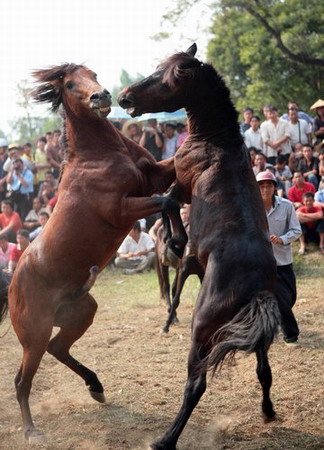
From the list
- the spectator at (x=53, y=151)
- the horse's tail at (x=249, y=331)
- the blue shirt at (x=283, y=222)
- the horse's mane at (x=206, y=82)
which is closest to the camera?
the horse's tail at (x=249, y=331)

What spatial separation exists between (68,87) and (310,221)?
775 cm

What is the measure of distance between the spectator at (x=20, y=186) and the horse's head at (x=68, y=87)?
9932mm

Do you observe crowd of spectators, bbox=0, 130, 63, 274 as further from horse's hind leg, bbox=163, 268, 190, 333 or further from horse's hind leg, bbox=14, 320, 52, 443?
horse's hind leg, bbox=14, 320, 52, 443

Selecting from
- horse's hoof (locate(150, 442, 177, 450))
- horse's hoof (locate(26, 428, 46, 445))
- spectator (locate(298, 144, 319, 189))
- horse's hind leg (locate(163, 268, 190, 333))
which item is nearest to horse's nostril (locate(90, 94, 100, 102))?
horse's hoof (locate(150, 442, 177, 450))

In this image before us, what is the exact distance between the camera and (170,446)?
5.32m

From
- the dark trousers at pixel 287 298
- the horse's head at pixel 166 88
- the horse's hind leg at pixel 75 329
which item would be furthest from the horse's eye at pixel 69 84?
the dark trousers at pixel 287 298

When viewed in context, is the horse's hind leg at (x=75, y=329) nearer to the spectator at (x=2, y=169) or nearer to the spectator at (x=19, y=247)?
the spectator at (x=19, y=247)

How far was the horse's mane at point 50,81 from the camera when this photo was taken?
6301mm

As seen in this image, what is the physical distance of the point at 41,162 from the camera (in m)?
17.3

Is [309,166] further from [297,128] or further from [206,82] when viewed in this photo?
[206,82]

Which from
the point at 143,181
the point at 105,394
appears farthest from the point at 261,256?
the point at 105,394

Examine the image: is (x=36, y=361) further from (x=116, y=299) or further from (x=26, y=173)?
(x=26, y=173)

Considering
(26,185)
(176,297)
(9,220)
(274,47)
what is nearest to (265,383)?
(176,297)

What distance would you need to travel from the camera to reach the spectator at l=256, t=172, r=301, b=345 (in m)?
8.23
